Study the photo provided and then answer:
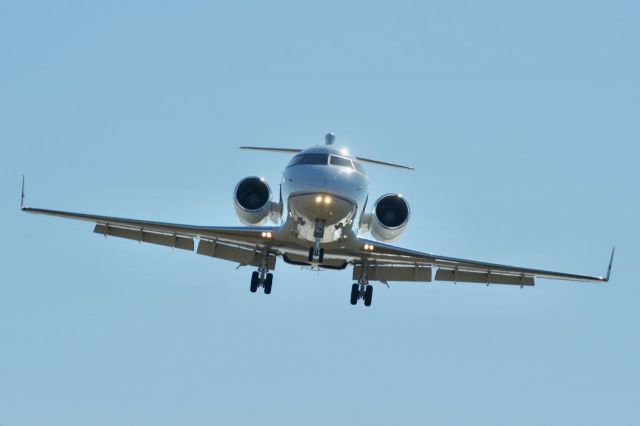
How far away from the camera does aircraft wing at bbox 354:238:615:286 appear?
26.1 m

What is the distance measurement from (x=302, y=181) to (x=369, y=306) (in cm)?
471

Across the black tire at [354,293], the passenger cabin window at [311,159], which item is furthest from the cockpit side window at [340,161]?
the black tire at [354,293]

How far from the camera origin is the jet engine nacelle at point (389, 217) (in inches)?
994

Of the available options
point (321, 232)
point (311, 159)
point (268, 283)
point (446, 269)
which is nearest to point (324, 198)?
point (321, 232)

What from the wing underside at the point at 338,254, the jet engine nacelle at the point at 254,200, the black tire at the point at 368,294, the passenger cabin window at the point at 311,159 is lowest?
the black tire at the point at 368,294

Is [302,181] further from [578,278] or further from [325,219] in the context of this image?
[578,278]

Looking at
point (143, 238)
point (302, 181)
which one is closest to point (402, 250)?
point (302, 181)

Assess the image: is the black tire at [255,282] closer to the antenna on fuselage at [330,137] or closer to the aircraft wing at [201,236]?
the aircraft wing at [201,236]

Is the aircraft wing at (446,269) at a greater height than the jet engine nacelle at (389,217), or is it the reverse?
the jet engine nacelle at (389,217)

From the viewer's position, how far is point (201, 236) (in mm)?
27156

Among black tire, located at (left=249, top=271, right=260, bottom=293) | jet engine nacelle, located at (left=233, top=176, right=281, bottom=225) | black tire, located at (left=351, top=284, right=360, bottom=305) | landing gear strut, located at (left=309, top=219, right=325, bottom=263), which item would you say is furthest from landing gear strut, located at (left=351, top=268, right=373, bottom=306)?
jet engine nacelle, located at (left=233, top=176, right=281, bottom=225)

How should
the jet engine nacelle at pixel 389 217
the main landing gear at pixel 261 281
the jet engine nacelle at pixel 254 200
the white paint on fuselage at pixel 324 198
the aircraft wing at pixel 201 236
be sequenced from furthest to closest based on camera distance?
the main landing gear at pixel 261 281, the aircraft wing at pixel 201 236, the jet engine nacelle at pixel 254 200, the jet engine nacelle at pixel 389 217, the white paint on fuselage at pixel 324 198

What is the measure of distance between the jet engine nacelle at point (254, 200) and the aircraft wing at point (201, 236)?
318 mm

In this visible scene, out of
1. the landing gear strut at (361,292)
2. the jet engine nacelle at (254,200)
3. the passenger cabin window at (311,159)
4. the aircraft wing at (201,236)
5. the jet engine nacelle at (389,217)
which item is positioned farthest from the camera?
the landing gear strut at (361,292)
